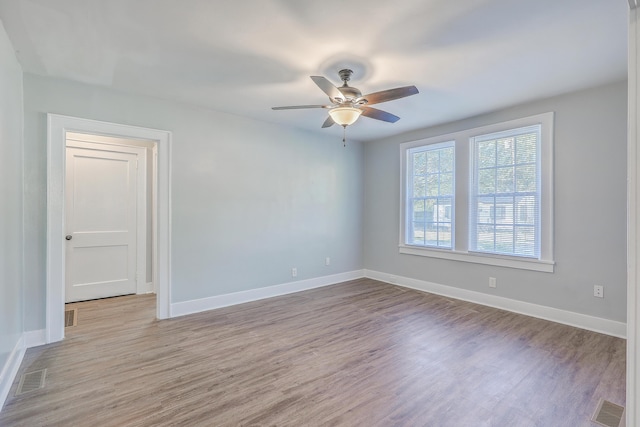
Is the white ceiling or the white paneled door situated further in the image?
the white paneled door

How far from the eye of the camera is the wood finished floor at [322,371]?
1998 mm

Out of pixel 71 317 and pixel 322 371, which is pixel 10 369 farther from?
pixel 322 371

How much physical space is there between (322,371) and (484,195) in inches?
124

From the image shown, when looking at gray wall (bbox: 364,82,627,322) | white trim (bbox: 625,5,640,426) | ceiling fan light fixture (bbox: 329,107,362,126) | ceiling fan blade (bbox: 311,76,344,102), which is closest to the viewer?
white trim (bbox: 625,5,640,426)

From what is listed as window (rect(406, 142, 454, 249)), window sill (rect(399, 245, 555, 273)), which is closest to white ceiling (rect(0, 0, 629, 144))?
window (rect(406, 142, 454, 249))

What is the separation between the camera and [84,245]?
4500mm

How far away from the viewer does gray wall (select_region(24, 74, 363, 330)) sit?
3.04 meters

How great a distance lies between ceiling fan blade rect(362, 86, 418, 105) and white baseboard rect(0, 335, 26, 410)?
11.0 ft

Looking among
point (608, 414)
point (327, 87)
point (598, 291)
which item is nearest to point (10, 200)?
point (327, 87)

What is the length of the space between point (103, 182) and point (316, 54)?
3821 mm

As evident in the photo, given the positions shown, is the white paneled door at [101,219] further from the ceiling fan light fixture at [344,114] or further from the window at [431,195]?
the window at [431,195]

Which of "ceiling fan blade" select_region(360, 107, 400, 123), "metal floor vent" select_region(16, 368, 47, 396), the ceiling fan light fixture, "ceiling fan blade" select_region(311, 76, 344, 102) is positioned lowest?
"metal floor vent" select_region(16, 368, 47, 396)

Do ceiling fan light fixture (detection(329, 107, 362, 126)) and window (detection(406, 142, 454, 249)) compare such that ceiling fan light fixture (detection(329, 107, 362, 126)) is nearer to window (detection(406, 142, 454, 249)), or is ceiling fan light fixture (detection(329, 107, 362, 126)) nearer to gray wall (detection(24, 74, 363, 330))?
gray wall (detection(24, 74, 363, 330))

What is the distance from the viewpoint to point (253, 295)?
14.6ft
